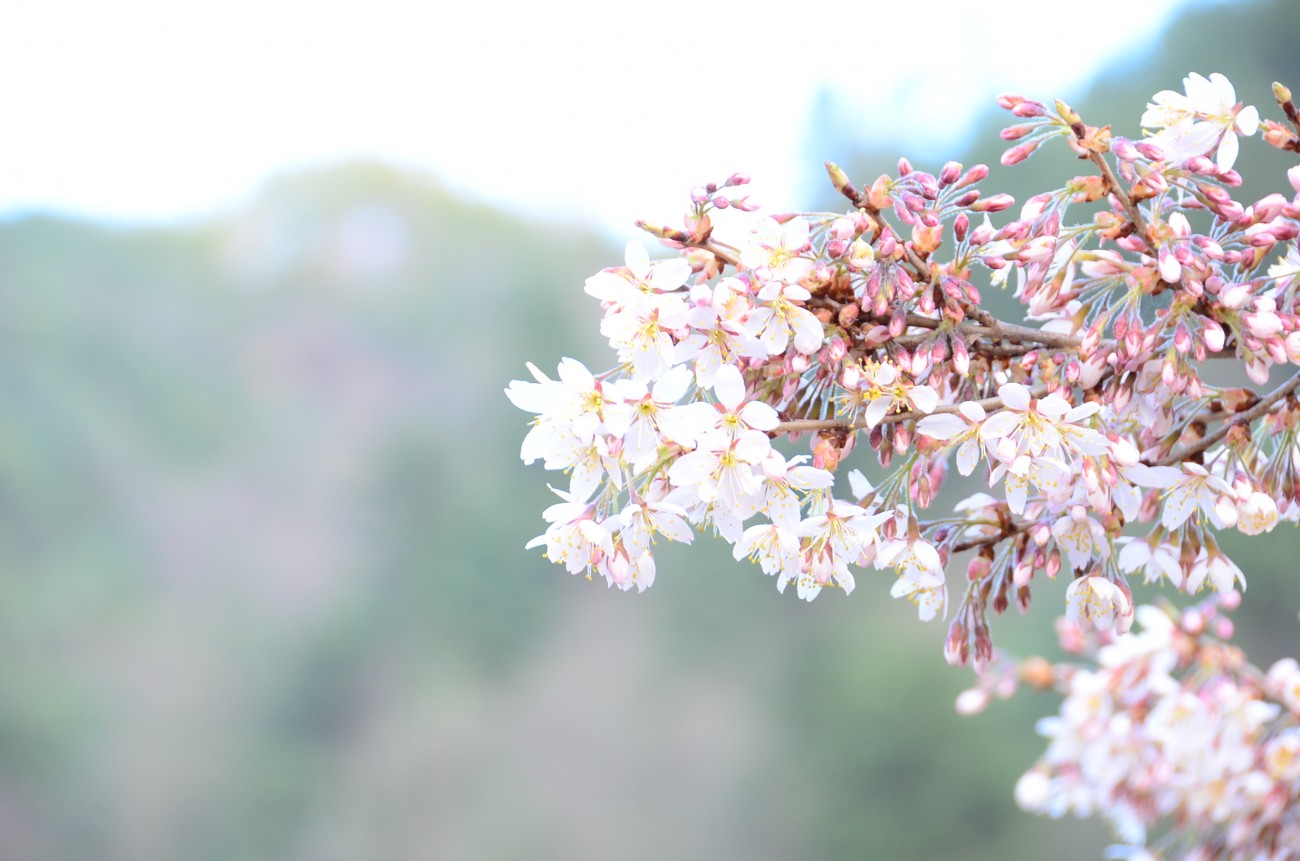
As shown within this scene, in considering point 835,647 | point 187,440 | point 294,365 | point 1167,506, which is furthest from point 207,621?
point 1167,506

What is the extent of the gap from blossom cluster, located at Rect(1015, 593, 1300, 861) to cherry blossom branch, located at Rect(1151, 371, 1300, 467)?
74 cm

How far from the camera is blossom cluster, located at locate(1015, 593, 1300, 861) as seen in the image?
1.42 meters

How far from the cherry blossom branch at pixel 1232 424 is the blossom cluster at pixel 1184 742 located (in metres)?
0.74

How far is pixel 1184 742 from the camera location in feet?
4.88

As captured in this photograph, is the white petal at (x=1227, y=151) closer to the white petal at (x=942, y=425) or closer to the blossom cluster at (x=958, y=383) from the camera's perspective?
the blossom cluster at (x=958, y=383)

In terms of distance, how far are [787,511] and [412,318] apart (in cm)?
737

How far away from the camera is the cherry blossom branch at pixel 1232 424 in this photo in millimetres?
739

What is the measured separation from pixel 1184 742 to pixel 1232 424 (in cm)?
91

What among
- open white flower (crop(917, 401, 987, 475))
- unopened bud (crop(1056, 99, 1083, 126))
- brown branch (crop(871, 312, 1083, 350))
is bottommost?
open white flower (crop(917, 401, 987, 475))

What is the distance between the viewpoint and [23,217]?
24.4ft

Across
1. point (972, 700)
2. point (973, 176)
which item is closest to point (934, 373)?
point (973, 176)

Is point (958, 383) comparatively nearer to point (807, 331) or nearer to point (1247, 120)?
point (807, 331)

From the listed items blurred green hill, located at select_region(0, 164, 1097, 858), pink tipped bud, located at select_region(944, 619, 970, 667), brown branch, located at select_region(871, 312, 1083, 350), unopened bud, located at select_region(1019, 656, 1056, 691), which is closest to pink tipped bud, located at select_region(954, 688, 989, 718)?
unopened bud, located at select_region(1019, 656, 1056, 691)

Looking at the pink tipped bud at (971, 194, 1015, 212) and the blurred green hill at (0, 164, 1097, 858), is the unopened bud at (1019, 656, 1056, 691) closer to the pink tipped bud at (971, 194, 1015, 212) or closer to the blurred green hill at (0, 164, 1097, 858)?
the pink tipped bud at (971, 194, 1015, 212)
